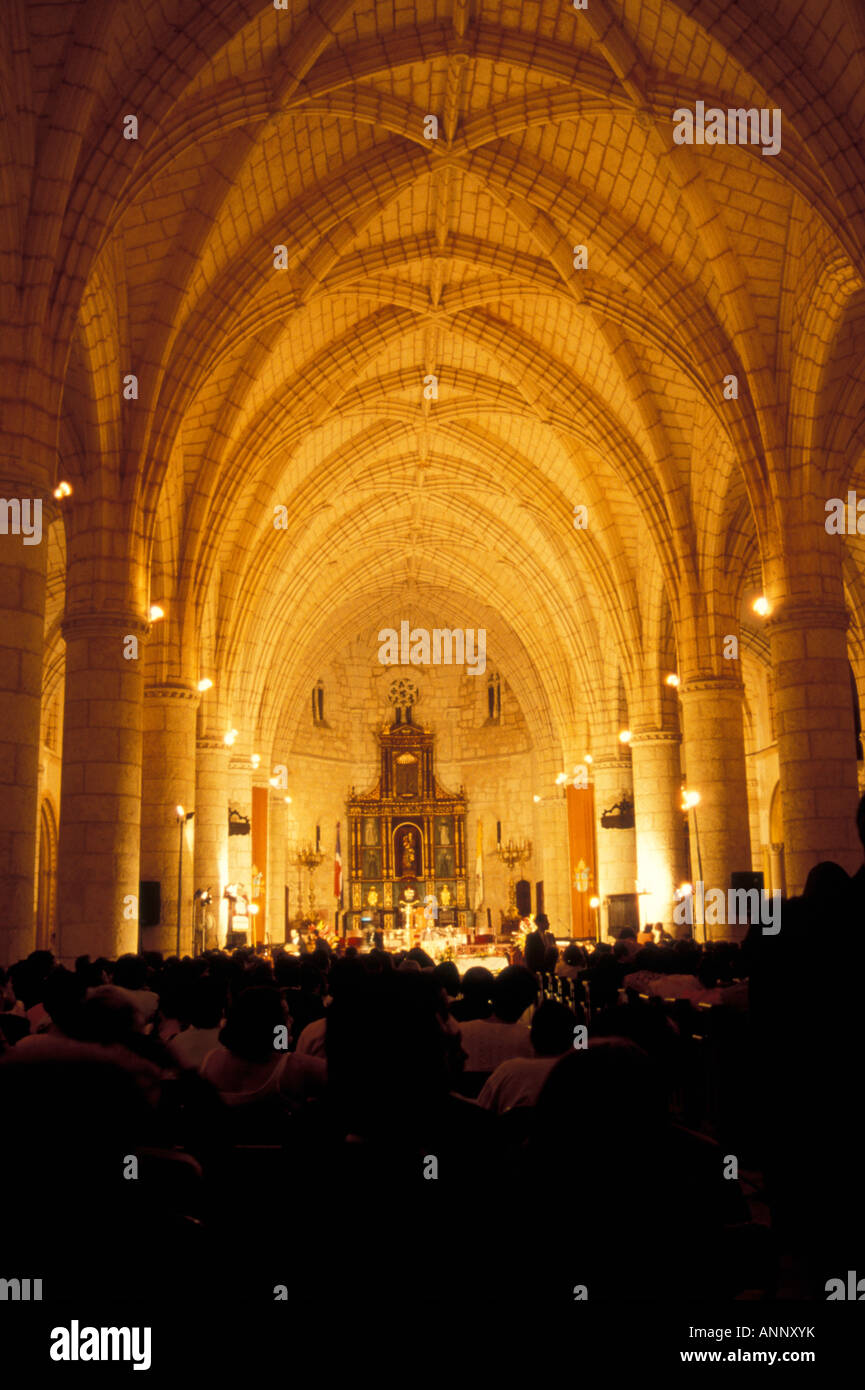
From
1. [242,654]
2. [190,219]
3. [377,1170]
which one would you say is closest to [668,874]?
[242,654]

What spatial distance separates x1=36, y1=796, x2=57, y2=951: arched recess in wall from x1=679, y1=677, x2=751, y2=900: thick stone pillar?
16.3 m

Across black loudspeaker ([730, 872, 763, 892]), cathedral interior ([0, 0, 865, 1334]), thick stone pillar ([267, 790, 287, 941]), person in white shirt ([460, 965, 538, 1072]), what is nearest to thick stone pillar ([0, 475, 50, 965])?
cathedral interior ([0, 0, 865, 1334])

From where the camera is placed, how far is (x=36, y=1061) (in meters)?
2.31

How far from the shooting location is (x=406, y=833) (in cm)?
3956

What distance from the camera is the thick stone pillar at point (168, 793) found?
61.4ft

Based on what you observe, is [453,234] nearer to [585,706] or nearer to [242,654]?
[242,654]

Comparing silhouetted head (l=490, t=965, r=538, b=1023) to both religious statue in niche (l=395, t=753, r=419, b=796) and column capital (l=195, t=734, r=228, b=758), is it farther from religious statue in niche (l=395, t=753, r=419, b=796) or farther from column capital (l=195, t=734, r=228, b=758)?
religious statue in niche (l=395, t=753, r=419, b=796)

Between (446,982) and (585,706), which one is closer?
(446,982)

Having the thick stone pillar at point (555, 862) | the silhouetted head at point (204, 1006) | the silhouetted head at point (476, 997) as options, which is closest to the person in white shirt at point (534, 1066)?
the silhouetted head at point (204, 1006)

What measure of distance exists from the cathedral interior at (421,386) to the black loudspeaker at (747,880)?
0.17 feet

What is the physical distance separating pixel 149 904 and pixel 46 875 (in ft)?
41.3

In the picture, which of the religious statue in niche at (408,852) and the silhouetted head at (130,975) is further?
the religious statue in niche at (408,852)

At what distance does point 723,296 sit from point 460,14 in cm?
521

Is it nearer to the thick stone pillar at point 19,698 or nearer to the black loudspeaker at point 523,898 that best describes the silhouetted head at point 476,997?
the thick stone pillar at point 19,698
